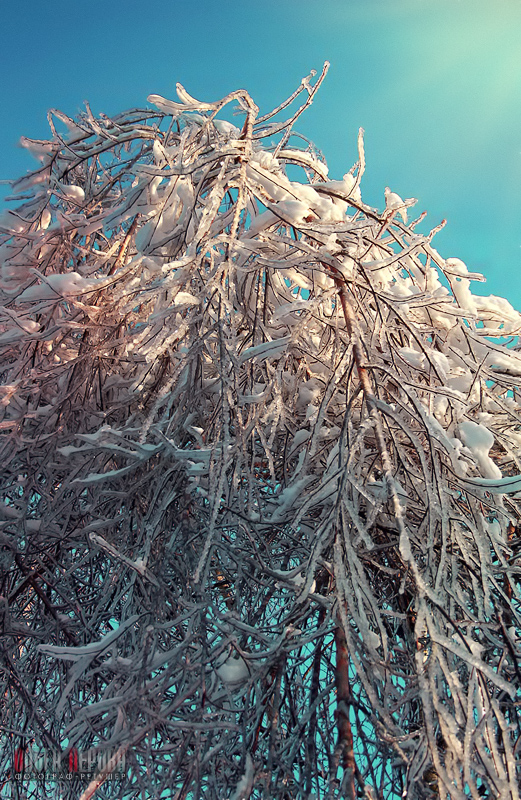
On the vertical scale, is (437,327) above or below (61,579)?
A: above

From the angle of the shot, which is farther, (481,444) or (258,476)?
(258,476)

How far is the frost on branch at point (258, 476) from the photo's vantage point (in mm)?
1483

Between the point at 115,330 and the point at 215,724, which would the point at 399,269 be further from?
the point at 215,724

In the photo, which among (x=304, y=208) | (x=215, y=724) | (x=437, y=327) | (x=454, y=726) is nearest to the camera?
(x=454, y=726)

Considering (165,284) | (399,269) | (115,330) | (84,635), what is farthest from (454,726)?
(399,269)

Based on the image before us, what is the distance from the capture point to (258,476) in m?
3.28

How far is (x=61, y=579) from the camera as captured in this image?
9.55 ft

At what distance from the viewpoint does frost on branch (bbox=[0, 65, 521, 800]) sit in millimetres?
1483

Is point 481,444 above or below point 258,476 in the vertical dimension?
below

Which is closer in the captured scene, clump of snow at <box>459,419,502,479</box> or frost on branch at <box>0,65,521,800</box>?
frost on branch at <box>0,65,521,800</box>

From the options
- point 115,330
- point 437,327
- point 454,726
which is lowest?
point 454,726

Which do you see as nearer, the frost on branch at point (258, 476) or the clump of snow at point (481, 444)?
the frost on branch at point (258, 476)

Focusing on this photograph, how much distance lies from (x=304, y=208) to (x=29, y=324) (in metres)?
1.16

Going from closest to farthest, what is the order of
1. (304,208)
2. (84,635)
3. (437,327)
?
(304,208) → (84,635) → (437,327)
